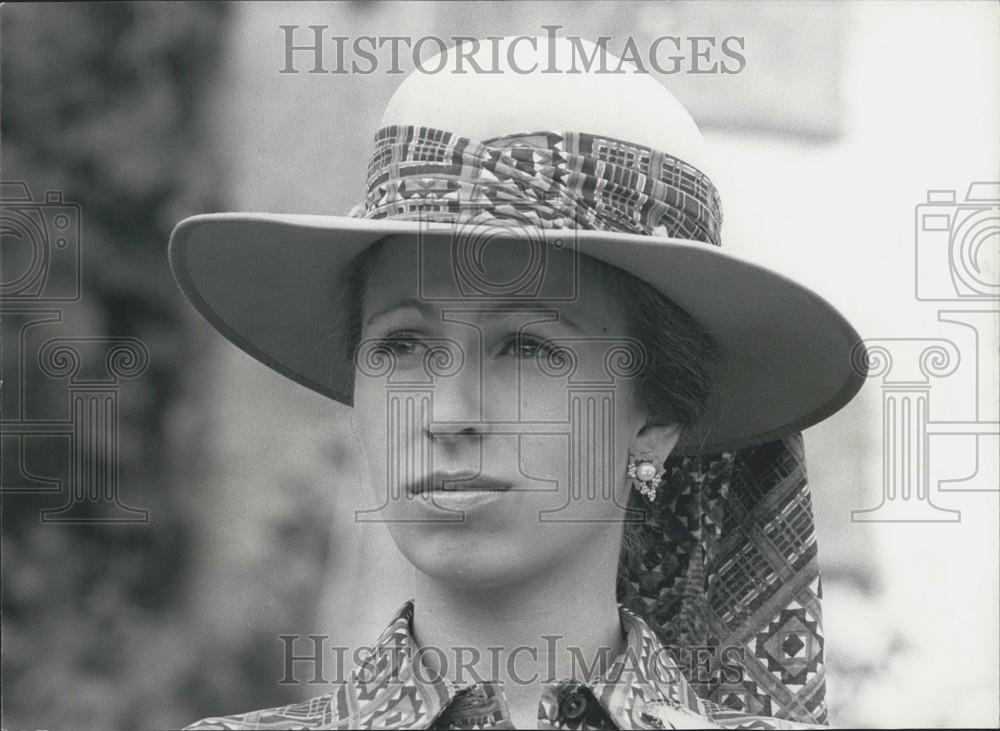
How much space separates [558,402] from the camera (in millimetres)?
1675

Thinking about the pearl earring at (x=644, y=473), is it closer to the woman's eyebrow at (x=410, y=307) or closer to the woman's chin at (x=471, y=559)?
the woman's chin at (x=471, y=559)

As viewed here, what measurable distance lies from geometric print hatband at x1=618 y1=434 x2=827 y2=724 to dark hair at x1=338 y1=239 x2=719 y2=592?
10 centimetres

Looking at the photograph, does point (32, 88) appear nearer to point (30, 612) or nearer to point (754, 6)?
point (30, 612)

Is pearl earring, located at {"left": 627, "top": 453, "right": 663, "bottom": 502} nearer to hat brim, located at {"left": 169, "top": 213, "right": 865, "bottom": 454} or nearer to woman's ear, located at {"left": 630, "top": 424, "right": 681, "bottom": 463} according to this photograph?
woman's ear, located at {"left": 630, "top": 424, "right": 681, "bottom": 463}

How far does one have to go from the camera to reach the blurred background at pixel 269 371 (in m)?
2.38

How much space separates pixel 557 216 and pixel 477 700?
1.78 feet

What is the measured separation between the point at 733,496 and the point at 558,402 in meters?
0.48

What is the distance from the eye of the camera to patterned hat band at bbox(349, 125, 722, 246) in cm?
167

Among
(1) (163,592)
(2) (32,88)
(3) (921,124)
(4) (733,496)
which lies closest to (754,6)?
(3) (921,124)

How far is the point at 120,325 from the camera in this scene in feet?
8.35

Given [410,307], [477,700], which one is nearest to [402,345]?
[410,307]

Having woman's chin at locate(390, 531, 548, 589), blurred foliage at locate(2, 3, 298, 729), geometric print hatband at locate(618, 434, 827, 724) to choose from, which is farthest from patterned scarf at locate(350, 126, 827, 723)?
blurred foliage at locate(2, 3, 298, 729)

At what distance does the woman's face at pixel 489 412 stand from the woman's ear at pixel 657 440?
8 cm

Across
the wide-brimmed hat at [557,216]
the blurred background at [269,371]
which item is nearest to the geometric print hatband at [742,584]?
the wide-brimmed hat at [557,216]
